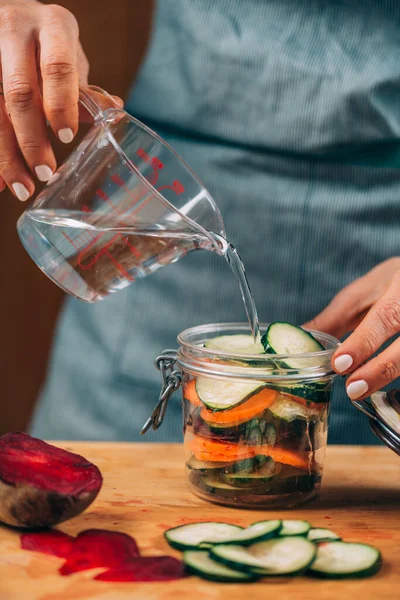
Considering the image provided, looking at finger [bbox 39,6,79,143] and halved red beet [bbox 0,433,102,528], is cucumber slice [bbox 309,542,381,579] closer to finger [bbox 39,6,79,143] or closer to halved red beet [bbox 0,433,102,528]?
halved red beet [bbox 0,433,102,528]

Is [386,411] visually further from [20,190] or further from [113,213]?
[20,190]

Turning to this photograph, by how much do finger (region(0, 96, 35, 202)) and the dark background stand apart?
4.68 ft

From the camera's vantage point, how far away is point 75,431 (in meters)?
1.73

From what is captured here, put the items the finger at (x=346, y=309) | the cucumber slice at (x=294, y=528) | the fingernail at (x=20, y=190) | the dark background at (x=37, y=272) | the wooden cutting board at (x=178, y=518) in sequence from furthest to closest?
the dark background at (x=37, y=272) < the finger at (x=346, y=309) < the fingernail at (x=20, y=190) < the cucumber slice at (x=294, y=528) < the wooden cutting board at (x=178, y=518)

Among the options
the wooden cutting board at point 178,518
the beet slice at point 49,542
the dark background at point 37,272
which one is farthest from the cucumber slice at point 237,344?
the dark background at point 37,272

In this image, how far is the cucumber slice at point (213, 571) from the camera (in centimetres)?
89

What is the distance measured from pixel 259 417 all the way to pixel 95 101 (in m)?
0.50

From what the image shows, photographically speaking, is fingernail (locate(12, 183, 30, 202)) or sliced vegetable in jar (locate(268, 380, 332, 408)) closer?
sliced vegetable in jar (locate(268, 380, 332, 408))

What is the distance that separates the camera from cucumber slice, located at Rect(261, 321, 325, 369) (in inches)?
42.5

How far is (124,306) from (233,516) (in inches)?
26.6

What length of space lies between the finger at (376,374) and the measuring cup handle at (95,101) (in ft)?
1.62

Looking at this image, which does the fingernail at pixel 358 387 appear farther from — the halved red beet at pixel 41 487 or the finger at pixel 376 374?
the halved red beet at pixel 41 487

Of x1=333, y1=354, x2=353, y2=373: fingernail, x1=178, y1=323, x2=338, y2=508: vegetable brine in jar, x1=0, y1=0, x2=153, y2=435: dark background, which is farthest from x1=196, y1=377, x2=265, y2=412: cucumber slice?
x1=0, y1=0, x2=153, y2=435: dark background

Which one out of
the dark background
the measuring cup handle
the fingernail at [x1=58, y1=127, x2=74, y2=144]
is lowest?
the dark background
